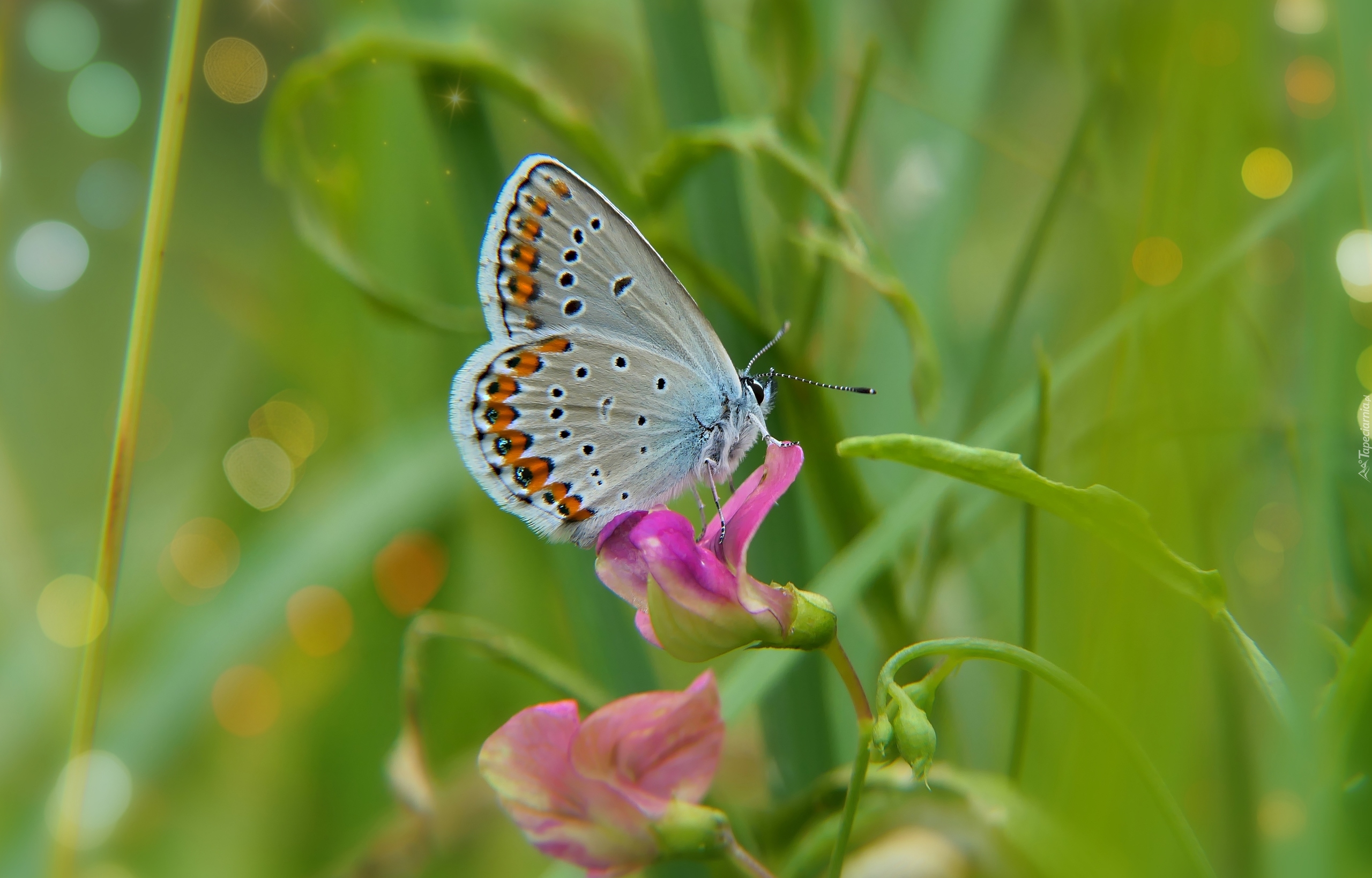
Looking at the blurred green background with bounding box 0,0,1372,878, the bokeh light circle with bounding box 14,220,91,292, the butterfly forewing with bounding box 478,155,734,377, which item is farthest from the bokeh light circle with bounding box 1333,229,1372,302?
the bokeh light circle with bounding box 14,220,91,292

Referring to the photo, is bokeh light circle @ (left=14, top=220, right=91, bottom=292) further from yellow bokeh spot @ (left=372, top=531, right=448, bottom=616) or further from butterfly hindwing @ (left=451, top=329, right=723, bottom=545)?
butterfly hindwing @ (left=451, top=329, right=723, bottom=545)

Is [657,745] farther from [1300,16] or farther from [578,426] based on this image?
[1300,16]

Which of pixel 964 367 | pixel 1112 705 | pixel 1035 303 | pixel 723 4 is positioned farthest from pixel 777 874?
pixel 723 4

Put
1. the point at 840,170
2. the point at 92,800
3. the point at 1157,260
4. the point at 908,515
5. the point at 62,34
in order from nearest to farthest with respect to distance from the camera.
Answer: the point at 1157,260
the point at 908,515
the point at 840,170
the point at 92,800
the point at 62,34

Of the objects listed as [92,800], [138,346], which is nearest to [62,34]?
[92,800]

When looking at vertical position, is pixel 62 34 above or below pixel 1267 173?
above

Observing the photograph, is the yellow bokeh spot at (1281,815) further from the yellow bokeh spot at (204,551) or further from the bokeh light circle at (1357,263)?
the yellow bokeh spot at (204,551)

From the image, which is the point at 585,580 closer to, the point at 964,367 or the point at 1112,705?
the point at 1112,705
